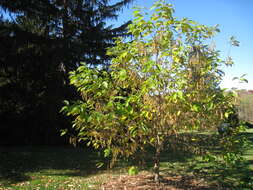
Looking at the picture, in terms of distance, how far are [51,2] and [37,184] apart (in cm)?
879

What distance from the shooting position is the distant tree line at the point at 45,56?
8.97 meters

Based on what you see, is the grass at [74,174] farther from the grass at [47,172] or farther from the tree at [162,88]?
the tree at [162,88]

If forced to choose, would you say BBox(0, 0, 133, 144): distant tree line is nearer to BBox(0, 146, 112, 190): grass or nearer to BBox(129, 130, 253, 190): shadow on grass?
BBox(0, 146, 112, 190): grass

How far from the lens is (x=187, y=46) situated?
3.19 metres

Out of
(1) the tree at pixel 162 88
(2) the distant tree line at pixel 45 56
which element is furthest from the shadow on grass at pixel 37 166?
(1) the tree at pixel 162 88

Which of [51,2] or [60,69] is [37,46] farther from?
[51,2]

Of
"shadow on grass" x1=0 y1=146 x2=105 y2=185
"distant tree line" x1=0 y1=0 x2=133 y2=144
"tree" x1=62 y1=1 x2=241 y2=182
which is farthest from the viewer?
"distant tree line" x1=0 y1=0 x2=133 y2=144

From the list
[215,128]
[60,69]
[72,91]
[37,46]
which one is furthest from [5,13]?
[215,128]

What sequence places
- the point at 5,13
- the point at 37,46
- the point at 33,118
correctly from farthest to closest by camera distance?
the point at 33,118, the point at 37,46, the point at 5,13

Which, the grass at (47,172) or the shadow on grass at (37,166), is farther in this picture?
the shadow on grass at (37,166)

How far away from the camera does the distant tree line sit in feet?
29.4

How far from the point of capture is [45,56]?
9617 millimetres

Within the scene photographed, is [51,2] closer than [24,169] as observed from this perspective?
No

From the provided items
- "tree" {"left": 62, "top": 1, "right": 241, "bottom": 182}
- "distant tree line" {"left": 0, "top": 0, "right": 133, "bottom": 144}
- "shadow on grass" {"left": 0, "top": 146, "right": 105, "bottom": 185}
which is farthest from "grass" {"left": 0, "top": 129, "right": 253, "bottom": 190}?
"distant tree line" {"left": 0, "top": 0, "right": 133, "bottom": 144}
